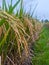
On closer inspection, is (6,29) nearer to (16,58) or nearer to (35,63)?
(16,58)

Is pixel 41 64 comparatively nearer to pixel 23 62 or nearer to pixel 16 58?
pixel 23 62

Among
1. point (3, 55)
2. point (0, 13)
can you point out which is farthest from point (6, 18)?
point (3, 55)

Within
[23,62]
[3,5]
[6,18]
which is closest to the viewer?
[6,18]

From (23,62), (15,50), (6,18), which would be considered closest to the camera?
(6,18)

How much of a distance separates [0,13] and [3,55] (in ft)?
2.95

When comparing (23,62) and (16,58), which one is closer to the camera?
(16,58)

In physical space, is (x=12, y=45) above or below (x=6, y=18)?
below

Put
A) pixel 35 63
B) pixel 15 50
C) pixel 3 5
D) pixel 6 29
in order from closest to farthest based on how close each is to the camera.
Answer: pixel 6 29 < pixel 3 5 < pixel 15 50 < pixel 35 63

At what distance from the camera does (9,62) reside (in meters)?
3.66

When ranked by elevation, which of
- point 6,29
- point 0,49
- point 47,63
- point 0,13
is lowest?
point 47,63

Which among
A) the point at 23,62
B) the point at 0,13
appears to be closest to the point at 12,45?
the point at 23,62

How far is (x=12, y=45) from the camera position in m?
3.72

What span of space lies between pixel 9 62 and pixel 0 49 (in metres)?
0.41

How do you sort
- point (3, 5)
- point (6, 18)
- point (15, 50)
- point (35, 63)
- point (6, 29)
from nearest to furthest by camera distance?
point (6, 18), point (6, 29), point (3, 5), point (15, 50), point (35, 63)
